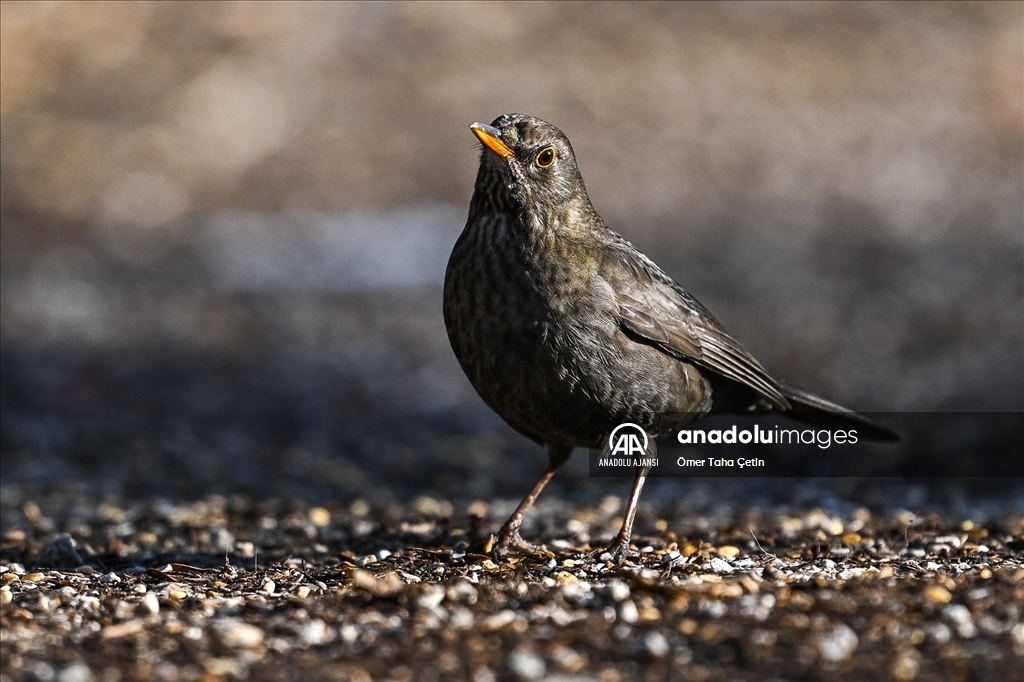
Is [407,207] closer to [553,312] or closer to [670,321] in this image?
[670,321]

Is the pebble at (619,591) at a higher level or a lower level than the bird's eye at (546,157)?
lower

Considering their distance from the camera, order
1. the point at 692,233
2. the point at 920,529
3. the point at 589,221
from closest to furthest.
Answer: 1. the point at 589,221
2. the point at 920,529
3. the point at 692,233

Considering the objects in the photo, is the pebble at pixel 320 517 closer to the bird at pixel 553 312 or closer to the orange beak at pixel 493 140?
the bird at pixel 553 312

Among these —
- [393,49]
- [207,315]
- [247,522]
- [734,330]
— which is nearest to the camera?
[247,522]

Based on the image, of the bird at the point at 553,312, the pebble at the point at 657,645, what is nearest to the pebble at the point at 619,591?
the pebble at the point at 657,645

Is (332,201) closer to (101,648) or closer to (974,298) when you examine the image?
(974,298)

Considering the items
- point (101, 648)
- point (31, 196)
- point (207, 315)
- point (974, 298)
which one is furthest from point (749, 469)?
point (31, 196)

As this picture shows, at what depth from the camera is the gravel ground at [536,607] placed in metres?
3.91

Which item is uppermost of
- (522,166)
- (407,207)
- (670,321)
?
(407,207)

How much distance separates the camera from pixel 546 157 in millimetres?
5855

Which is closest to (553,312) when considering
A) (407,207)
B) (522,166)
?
(522,166)

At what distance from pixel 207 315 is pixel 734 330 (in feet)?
16.6

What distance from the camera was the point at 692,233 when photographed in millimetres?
14203

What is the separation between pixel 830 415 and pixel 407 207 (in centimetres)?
826
